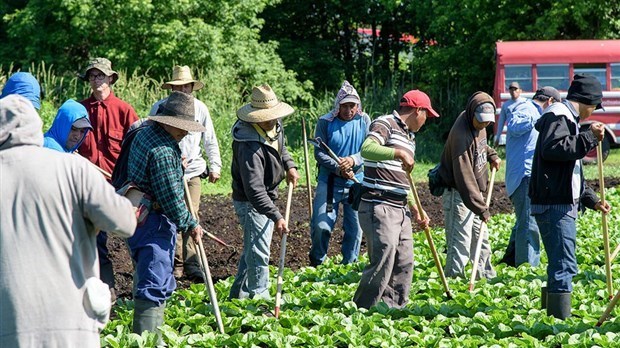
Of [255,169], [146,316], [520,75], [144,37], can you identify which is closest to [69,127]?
[255,169]

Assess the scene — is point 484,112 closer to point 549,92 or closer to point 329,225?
point 549,92

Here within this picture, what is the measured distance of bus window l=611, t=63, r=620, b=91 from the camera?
24078 mm

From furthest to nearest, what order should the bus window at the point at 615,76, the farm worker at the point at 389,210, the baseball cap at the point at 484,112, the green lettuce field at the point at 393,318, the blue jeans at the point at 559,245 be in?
the bus window at the point at 615,76
the baseball cap at the point at 484,112
the farm worker at the point at 389,210
the blue jeans at the point at 559,245
the green lettuce field at the point at 393,318

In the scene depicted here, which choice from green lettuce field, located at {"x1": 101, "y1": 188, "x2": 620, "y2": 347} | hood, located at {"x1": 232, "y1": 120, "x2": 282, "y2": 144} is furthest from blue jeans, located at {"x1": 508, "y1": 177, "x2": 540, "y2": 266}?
hood, located at {"x1": 232, "y1": 120, "x2": 282, "y2": 144}

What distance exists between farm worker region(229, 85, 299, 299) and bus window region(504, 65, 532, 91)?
16279 millimetres

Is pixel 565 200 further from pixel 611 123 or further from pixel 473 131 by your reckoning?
pixel 611 123

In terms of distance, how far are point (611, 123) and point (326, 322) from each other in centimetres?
1810

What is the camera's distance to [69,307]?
483 cm

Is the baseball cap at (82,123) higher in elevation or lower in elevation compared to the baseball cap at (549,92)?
higher

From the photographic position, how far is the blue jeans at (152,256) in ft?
22.5

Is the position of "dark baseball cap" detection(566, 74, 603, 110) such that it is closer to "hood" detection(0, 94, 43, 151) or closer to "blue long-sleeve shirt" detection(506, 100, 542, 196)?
"blue long-sleeve shirt" detection(506, 100, 542, 196)

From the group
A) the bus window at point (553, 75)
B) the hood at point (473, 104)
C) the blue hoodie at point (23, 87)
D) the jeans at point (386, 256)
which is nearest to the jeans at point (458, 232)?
the hood at point (473, 104)

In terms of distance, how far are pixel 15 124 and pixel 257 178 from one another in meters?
3.62

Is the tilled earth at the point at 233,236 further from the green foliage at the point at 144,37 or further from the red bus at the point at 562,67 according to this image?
the green foliage at the point at 144,37
